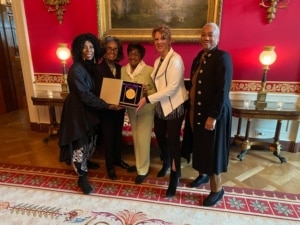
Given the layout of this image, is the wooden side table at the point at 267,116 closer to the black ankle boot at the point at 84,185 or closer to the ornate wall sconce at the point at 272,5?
the ornate wall sconce at the point at 272,5

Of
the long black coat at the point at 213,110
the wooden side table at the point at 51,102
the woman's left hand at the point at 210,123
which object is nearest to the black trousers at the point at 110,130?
the long black coat at the point at 213,110

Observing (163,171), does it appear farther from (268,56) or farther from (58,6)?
(58,6)

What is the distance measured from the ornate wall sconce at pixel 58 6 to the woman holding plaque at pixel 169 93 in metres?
1.79

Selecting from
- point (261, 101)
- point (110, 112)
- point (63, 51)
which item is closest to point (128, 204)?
point (110, 112)

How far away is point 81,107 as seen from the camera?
1.96 meters

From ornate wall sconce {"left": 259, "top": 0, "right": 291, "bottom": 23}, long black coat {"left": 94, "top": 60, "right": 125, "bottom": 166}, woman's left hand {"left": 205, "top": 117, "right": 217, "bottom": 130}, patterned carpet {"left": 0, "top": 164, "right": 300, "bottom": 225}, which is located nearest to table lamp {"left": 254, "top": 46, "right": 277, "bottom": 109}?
ornate wall sconce {"left": 259, "top": 0, "right": 291, "bottom": 23}

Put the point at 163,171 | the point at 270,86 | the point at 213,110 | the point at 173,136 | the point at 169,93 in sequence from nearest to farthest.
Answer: the point at 213,110
the point at 169,93
the point at 173,136
the point at 163,171
the point at 270,86

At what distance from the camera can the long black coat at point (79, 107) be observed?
1890 millimetres

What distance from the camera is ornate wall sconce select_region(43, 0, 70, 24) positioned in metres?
2.95

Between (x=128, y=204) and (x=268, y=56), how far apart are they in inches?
82.0

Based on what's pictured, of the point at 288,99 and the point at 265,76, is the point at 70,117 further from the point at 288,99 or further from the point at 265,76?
the point at 288,99

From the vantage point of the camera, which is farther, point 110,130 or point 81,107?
point 110,130

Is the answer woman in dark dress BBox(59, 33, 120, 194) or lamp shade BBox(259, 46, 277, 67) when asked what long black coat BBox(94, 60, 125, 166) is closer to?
woman in dark dress BBox(59, 33, 120, 194)

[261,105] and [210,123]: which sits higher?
[210,123]
